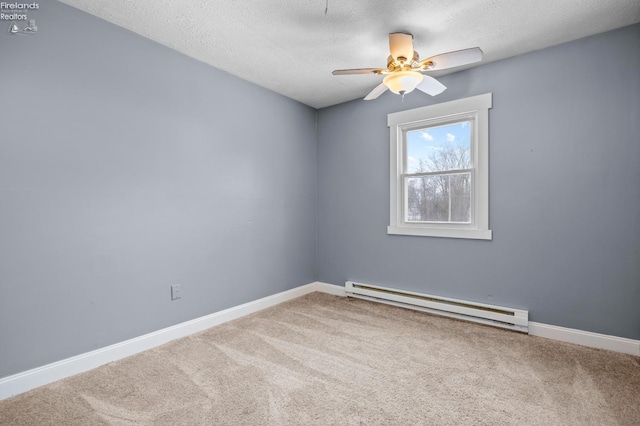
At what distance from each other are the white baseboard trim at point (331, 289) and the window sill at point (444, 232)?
103 cm

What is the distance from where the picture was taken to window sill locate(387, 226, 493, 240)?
10.0 feet

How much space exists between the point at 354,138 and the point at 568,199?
7.57ft

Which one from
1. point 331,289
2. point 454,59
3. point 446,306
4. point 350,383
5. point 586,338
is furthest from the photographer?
point 331,289

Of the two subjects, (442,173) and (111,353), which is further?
(442,173)

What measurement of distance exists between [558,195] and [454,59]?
1542 millimetres

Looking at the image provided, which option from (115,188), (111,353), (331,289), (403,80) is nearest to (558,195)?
(403,80)

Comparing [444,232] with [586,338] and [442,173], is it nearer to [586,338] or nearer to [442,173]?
[442,173]

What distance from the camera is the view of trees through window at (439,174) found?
326 centimetres

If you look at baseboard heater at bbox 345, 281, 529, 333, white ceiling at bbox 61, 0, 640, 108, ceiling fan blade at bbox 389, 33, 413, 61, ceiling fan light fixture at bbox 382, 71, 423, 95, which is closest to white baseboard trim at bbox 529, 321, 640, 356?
baseboard heater at bbox 345, 281, 529, 333

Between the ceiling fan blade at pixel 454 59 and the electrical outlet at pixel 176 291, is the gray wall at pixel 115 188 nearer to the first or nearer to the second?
the electrical outlet at pixel 176 291

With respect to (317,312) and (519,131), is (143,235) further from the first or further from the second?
(519,131)

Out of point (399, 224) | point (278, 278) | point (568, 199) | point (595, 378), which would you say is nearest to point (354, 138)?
point (399, 224)

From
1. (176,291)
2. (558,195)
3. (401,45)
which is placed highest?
(401,45)

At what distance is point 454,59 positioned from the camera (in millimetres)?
2189
